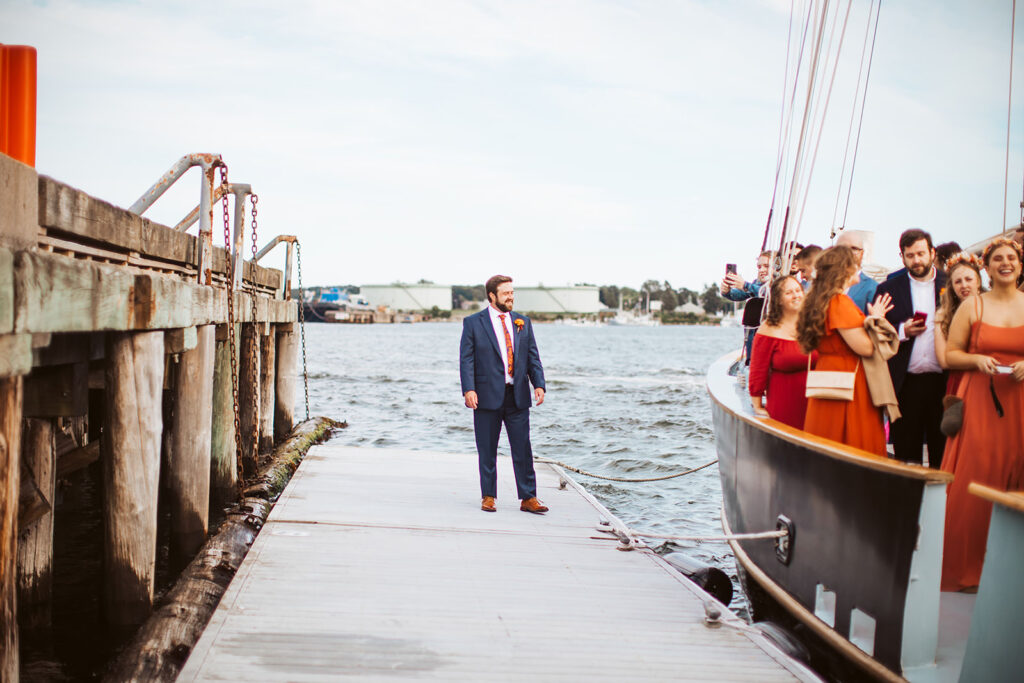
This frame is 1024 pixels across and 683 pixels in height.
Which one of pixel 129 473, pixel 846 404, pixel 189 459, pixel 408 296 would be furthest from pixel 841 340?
pixel 408 296

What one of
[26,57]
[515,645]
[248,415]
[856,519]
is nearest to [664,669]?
[515,645]

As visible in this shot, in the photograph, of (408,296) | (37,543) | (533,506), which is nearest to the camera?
(37,543)

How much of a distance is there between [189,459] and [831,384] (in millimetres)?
4901

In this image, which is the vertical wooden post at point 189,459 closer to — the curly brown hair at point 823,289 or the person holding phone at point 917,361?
the curly brown hair at point 823,289

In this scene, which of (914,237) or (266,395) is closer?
(914,237)

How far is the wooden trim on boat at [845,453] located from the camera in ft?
A: 12.2

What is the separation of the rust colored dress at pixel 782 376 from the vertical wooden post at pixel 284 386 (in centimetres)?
925

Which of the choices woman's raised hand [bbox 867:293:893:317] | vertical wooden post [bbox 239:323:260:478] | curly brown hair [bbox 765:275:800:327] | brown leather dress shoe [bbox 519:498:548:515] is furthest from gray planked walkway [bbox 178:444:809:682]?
vertical wooden post [bbox 239:323:260:478]

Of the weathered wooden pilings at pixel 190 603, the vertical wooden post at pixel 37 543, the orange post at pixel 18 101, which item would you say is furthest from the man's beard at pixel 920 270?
the vertical wooden post at pixel 37 543

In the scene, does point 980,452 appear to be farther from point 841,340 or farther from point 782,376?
point 782,376

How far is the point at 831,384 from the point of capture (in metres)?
4.98

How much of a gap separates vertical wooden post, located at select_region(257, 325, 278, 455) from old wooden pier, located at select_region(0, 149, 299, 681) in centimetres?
300

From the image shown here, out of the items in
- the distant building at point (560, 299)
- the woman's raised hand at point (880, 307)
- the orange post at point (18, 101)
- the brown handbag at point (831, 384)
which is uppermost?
the distant building at point (560, 299)

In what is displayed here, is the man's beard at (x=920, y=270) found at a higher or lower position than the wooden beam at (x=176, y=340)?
higher
